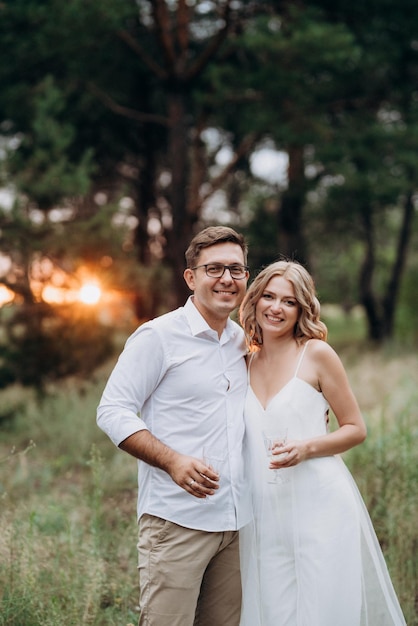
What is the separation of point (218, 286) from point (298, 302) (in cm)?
47

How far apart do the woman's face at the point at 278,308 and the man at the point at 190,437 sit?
0.21 meters

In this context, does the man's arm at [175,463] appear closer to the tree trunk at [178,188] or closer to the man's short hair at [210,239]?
the man's short hair at [210,239]

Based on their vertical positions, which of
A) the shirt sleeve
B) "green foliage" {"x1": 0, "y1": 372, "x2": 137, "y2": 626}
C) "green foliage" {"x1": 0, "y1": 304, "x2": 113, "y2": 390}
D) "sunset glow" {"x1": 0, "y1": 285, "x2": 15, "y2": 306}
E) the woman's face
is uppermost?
"sunset glow" {"x1": 0, "y1": 285, "x2": 15, "y2": 306}

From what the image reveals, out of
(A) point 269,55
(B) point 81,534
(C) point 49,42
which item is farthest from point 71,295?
(B) point 81,534

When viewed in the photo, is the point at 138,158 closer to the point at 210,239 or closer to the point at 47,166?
the point at 47,166

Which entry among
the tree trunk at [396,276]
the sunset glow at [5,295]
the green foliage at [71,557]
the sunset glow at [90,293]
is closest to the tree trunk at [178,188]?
the sunset glow at [90,293]

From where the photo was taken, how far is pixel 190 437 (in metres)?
2.90

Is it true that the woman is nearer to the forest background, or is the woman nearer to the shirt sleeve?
the shirt sleeve

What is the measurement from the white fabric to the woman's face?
34 cm

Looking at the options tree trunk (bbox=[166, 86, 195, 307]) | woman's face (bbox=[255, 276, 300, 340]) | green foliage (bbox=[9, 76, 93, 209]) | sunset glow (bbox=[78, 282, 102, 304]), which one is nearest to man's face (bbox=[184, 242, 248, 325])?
woman's face (bbox=[255, 276, 300, 340])

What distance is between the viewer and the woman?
9.91 feet

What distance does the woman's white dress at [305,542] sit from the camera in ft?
9.89

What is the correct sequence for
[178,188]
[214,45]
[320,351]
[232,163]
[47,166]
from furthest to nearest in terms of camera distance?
[232,163], [178,188], [214,45], [47,166], [320,351]

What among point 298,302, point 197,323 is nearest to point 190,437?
point 197,323
